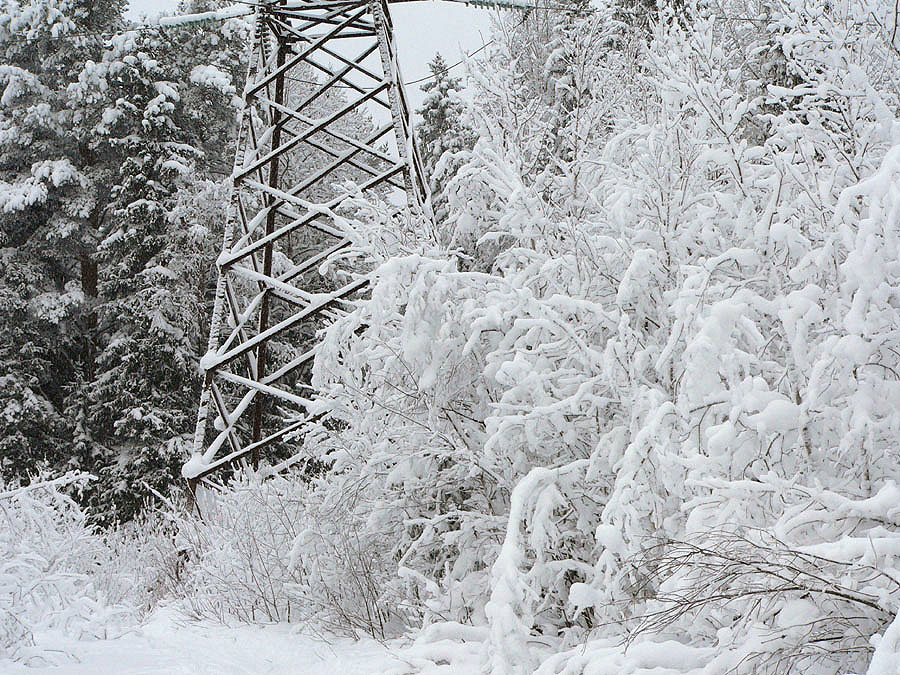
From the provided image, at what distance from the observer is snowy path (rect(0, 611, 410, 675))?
10.2 ft

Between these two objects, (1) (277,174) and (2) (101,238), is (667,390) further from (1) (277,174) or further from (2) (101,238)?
(2) (101,238)

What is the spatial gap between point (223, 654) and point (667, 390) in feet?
7.09

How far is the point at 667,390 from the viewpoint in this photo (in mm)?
2926

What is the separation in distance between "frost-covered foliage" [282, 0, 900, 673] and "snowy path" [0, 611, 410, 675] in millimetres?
349

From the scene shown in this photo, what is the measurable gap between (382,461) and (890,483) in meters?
2.05

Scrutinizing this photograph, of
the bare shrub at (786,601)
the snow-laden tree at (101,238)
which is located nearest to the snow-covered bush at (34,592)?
the bare shrub at (786,601)

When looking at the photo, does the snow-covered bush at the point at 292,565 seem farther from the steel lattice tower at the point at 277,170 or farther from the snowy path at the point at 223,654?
the steel lattice tower at the point at 277,170

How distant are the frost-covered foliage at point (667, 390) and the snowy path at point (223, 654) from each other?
0.35 m

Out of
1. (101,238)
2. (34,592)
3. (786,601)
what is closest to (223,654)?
(34,592)

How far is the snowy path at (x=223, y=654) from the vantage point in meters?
3.12

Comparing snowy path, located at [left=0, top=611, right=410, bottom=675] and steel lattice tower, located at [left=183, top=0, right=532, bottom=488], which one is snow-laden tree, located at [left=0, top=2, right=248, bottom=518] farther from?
snowy path, located at [left=0, top=611, right=410, bottom=675]

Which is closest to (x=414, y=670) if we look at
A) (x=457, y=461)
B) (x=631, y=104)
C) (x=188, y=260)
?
(x=457, y=461)

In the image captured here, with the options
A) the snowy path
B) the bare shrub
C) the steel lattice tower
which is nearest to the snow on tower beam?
the steel lattice tower

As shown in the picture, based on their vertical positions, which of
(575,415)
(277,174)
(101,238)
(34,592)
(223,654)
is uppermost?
(101,238)
